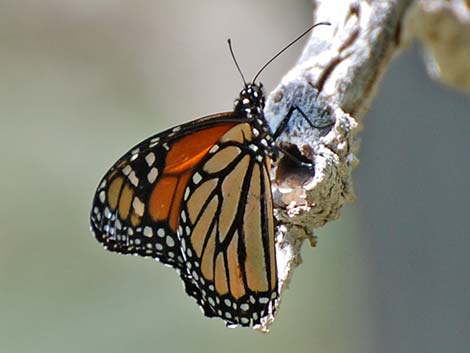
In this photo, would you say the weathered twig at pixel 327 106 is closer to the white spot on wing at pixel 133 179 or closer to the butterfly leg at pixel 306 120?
the butterfly leg at pixel 306 120

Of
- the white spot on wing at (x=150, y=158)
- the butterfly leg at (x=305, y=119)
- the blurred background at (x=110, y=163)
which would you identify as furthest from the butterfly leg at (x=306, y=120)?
the blurred background at (x=110, y=163)

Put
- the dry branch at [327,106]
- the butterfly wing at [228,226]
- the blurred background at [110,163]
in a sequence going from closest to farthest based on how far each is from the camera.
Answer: the dry branch at [327,106] < the butterfly wing at [228,226] < the blurred background at [110,163]

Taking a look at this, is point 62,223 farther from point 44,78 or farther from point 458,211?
point 458,211

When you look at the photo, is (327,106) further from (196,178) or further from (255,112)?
(196,178)

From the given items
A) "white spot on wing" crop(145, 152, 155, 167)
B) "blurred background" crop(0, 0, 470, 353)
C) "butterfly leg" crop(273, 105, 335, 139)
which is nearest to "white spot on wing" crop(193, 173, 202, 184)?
"white spot on wing" crop(145, 152, 155, 167)

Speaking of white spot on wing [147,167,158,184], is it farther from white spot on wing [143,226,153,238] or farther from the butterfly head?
the butterfly head

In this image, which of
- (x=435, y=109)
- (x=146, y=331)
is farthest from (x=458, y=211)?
(x=146, y=331)
